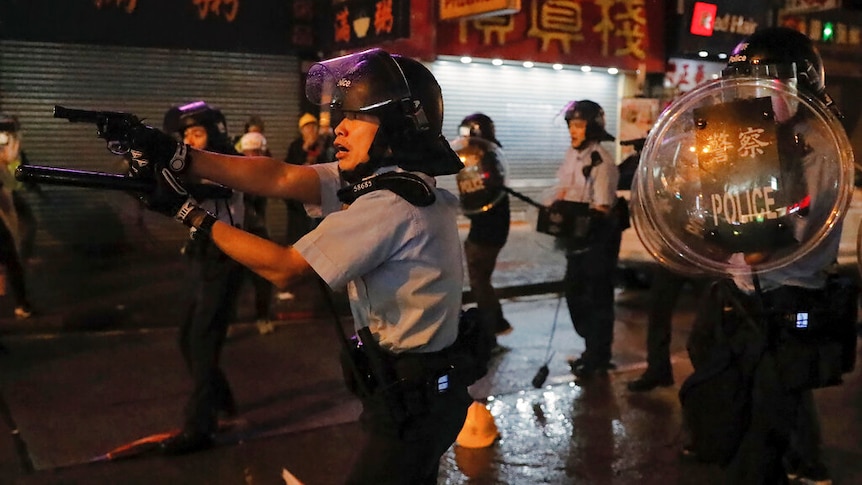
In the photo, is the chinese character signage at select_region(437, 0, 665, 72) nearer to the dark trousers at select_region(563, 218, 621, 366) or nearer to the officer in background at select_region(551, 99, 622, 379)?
the officer in background at select_region(551, 99, 622, 379)

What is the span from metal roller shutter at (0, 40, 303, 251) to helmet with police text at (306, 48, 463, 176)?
8430mm

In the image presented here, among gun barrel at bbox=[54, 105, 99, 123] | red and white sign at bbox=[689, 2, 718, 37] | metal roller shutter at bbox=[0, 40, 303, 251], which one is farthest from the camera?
red and white sign at bbox=[689, 2, 718, 37]

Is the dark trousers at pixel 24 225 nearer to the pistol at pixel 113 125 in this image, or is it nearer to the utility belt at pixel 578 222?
the utility belt at pixel 578 222

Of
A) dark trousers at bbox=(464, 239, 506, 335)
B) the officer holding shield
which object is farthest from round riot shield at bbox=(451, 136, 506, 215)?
the officer holding shield

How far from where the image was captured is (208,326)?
4.73m

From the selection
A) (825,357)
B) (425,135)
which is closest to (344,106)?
(425,135)

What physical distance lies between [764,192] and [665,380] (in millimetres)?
3367

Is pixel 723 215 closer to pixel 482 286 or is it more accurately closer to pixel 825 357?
pixel 825 357

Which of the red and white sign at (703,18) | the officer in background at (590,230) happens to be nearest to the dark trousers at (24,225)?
the officer in background at (590,230)

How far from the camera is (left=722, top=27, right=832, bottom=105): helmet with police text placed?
3.12 metres

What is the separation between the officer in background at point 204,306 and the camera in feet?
15.3

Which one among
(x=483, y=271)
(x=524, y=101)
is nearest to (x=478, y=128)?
(x=483, y=271)

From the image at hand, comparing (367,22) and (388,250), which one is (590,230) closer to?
(388,250)

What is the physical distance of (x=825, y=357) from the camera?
334 cm
